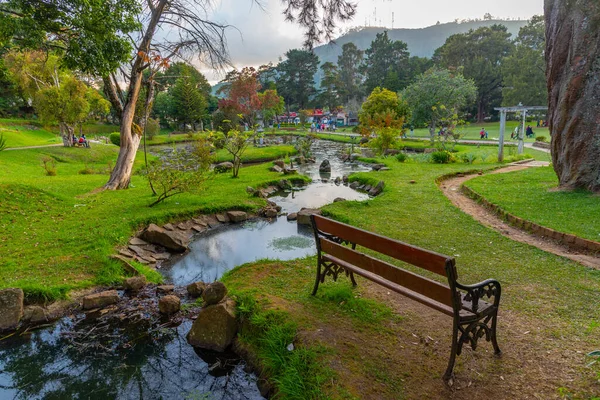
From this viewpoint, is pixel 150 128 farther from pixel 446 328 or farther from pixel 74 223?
pixel 446 328

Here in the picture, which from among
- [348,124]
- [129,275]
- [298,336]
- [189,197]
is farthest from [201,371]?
[348,124]

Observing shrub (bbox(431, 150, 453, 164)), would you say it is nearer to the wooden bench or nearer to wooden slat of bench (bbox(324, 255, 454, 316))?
wooden slat of bench (bbox(324, 255, 454, 316))

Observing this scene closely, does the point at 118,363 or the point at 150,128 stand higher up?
the point at 150,128

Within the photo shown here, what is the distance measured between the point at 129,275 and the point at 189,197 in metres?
5.00

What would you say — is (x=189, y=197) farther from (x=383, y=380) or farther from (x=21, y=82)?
(x=21, y=82)

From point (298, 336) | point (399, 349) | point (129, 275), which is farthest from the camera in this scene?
point (129, 275)

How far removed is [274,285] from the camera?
507 cm

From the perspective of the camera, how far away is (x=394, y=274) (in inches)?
132

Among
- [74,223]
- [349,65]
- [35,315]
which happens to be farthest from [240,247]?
[349,65]

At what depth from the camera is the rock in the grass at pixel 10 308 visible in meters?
4.55

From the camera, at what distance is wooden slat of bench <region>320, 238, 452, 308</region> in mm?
2936

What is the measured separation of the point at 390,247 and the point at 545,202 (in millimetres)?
7126

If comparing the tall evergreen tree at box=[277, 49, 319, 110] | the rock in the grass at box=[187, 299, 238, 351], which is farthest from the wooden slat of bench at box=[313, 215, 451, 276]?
the tall evergreen tree at box=[277, 49, 319, 110]

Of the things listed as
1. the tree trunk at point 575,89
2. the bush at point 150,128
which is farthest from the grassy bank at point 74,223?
the bush at point 150,128
